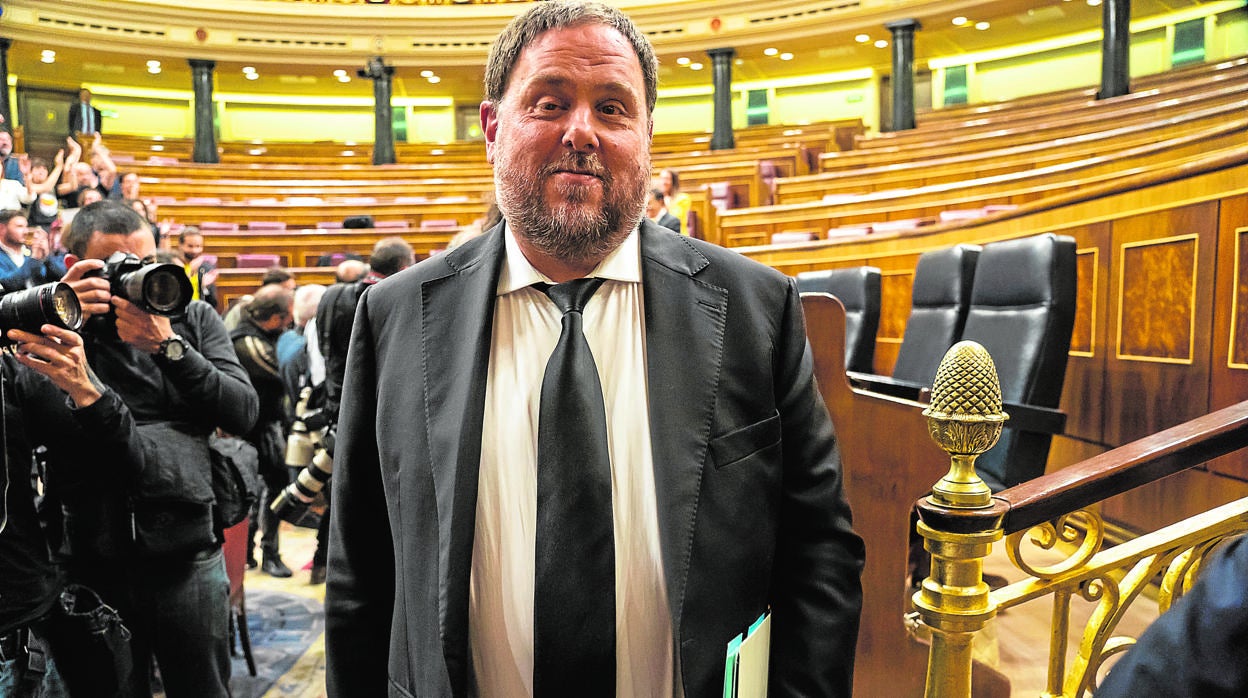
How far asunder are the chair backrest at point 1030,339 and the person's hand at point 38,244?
344 cm

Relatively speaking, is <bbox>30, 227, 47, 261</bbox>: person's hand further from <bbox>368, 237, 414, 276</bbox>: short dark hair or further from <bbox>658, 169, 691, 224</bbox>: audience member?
<bbox>658, 169, 691, 224</bbox>: audience member


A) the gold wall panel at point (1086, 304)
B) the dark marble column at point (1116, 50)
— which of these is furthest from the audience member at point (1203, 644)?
the dark marble column at point (1116, 50)

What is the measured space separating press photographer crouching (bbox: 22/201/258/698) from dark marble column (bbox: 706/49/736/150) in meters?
8.45

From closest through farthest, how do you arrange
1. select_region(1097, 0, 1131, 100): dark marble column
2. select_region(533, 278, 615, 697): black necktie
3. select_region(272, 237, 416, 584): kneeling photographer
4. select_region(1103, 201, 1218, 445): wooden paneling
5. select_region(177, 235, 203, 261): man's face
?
select_region(533, 278, 615, 697): black necktie
select_region(1103, 201, 1218, 445): wooden paneling
select_region(272, 237, 416, 584): kneeling photographer
select_region(177, 235, 203, 261): man's face
select_region(1097, 0, 1131, 100): dark marble column

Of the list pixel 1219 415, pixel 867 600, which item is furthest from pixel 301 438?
pixel 1219 415

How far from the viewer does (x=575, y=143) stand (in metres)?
0.71

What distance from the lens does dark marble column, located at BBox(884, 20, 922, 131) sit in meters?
8.37

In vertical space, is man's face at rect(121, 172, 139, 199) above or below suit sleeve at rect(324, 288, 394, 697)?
above

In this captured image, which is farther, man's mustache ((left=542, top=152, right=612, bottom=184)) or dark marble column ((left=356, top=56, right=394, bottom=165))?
dark marble column ((left=356, top=56, right=394, bottom=165))

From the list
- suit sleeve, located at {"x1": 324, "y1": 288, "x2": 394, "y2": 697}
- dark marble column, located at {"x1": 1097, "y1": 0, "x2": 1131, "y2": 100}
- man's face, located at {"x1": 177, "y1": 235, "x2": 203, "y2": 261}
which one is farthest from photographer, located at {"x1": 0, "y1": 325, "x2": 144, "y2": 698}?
dark marble column, located at {"x1": 1097, "y1": 0, "x2": 1131, "y2": 100}

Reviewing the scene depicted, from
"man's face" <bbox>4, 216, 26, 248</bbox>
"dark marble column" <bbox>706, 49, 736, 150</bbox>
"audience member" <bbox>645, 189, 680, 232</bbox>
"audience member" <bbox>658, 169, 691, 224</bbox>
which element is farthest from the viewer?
"dark marble column" <bbox>706, 49, 736, 150</bbox>

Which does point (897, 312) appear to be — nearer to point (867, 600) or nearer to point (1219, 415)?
point (867, 600)

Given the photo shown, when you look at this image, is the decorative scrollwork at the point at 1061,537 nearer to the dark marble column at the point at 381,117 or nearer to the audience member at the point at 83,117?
the audience member at the point at 83,117

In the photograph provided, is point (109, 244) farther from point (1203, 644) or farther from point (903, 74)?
point (903, 74)
